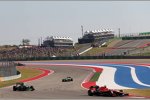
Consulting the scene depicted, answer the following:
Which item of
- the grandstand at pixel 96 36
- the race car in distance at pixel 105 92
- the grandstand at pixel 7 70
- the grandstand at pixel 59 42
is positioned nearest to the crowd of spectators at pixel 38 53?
the grandstand at pixel 59 42

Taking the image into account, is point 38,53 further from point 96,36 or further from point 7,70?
point 7,70

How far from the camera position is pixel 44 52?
113438mm

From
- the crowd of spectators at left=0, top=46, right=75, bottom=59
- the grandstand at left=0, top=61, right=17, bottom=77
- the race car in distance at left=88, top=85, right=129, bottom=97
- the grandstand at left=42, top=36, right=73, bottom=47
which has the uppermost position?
the grandstand at left=42, top=36, right=73, bottom=47

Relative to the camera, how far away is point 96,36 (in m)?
137

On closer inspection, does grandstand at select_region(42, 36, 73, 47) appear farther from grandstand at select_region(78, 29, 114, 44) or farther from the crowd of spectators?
the crowd of spectators

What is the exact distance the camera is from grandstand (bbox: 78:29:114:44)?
133775 mm

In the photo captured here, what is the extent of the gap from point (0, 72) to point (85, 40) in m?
90.1

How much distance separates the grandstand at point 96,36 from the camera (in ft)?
439

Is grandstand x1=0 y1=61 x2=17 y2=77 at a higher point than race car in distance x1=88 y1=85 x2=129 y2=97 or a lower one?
higher

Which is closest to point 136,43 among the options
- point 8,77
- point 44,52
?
point 44,52

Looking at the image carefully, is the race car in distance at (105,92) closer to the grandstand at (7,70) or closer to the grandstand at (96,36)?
the grandstand at (7,70)

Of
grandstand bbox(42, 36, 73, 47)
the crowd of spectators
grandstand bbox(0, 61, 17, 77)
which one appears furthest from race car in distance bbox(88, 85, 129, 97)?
grandstand bbox(42, 36, 73, 47)

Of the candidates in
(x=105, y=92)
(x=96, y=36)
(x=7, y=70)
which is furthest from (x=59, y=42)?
(x=105, y=92)

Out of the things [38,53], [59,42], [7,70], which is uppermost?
[59,42]
